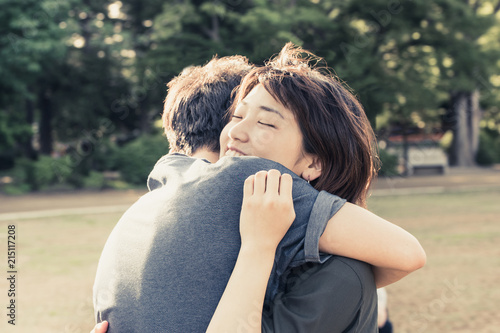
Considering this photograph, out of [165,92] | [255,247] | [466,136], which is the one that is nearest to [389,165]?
[165,92]

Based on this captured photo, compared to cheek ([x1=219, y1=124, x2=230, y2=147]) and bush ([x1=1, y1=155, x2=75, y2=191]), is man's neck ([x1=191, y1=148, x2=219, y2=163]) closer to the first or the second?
cheek ([x1=219, y1=124, x2=230, y2=147])

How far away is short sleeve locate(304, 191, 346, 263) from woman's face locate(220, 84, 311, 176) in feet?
0.70

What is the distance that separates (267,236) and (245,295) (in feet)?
0.52

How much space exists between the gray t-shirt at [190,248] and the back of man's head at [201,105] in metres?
0.34

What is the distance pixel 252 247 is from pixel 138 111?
26917 mm

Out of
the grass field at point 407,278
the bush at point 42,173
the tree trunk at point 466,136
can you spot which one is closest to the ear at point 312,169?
the grass field at point 407,278

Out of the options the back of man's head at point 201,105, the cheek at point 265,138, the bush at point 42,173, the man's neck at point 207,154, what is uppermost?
the back of man's head at point 201,105

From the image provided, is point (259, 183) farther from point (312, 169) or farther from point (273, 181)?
point (312, 169)

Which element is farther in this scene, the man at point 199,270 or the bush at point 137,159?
the bush at point 137,159

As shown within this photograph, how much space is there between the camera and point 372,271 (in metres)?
1.53

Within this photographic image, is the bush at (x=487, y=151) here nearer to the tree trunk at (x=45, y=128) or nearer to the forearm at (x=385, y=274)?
the tree trunk at (x=45, y=128)

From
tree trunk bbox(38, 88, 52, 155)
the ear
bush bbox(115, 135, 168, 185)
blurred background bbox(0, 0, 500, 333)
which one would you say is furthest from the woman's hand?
tree trunk bbox(38, 88, 52, 155)

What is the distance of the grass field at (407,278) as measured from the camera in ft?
20.4

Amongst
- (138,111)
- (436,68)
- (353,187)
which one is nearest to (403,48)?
(436,68)
